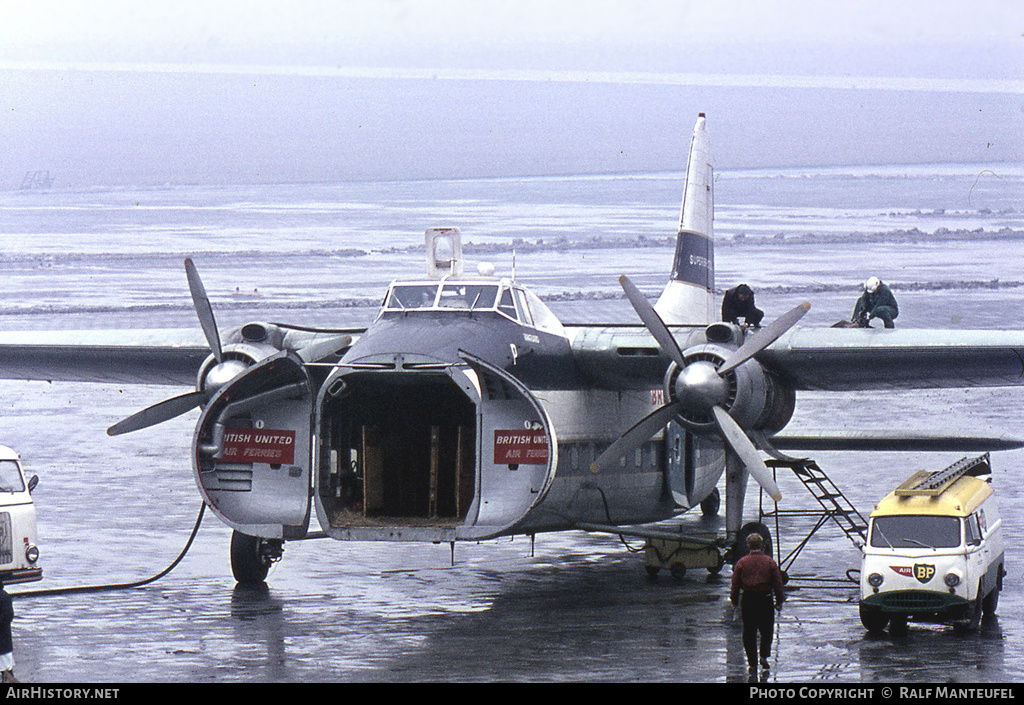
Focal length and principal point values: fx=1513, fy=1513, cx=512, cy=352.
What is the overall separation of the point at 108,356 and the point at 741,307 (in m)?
11.1

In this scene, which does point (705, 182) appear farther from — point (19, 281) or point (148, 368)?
point (19, 281)

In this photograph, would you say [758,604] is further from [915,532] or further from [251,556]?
[251,556]

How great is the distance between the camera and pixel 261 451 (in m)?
20.8

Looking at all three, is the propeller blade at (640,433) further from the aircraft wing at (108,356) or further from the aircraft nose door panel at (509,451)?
the aircraft wing at (108,356)

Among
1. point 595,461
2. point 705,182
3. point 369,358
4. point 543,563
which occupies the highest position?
point 705,182

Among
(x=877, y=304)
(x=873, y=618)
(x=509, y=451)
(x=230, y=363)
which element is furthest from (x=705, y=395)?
(x=230, y=363)

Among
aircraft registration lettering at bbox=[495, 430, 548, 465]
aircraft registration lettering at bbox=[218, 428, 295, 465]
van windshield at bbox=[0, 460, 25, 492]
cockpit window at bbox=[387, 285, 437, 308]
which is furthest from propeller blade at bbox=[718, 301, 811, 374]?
van windshield at bbox=[0, 460, 25, 492]

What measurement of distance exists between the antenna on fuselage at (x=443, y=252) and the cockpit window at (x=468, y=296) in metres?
1.16

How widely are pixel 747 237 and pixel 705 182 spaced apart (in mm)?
76638

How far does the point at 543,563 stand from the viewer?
2511 cm

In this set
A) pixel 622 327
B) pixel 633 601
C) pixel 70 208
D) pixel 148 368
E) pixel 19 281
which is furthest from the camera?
pixel 70 208

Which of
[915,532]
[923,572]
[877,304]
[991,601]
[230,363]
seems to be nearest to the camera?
[923,572]

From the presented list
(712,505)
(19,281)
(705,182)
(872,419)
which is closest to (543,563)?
(712,505)

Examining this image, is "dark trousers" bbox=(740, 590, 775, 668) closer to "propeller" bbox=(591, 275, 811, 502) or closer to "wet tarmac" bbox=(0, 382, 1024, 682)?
"wet tarmac" bbox=(0, 382, 1024, 682)
